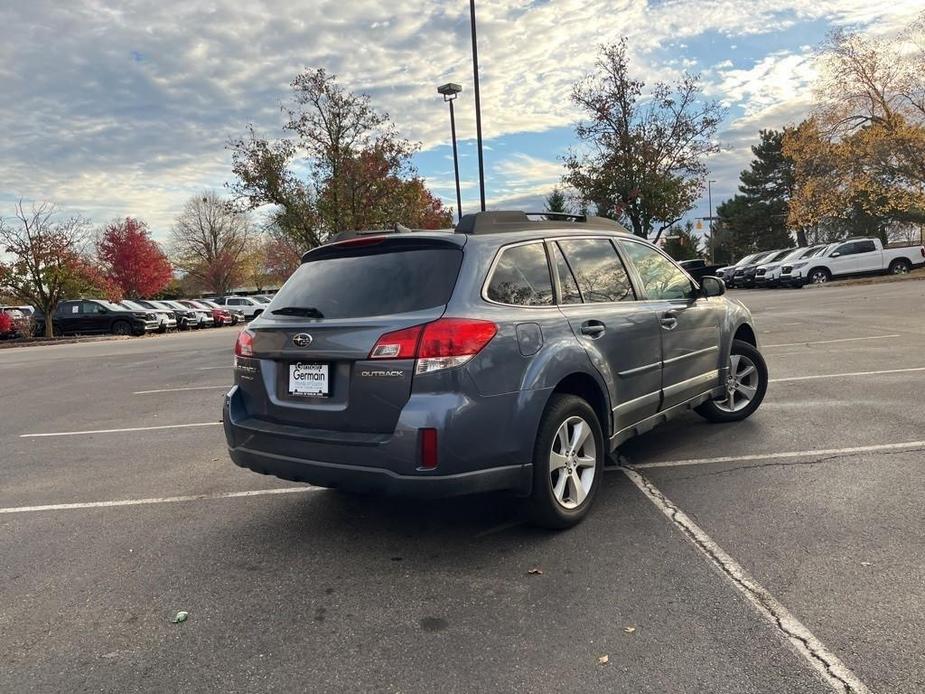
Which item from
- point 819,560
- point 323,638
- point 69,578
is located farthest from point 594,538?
point 69,578

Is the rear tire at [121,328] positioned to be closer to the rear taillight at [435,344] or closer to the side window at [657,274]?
the side window at [657,274]

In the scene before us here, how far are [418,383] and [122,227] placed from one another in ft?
182

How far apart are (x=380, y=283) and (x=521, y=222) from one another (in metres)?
1.11

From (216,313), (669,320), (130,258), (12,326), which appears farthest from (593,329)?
(130,258)

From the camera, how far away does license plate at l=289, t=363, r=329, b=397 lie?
3.54 m

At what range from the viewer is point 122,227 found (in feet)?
169

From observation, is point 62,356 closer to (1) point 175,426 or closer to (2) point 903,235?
(1) point 175,426

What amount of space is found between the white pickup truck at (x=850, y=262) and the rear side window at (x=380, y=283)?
30.8 metres

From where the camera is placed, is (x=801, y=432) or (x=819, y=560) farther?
(x=801, y=432)

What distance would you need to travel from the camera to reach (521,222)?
4.24m

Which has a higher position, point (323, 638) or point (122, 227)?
point (122, 227)

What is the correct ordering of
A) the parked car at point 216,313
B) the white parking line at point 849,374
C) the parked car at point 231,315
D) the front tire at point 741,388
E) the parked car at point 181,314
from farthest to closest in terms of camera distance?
the parked car at point 231,315 < the parked car at point 216,313 < the parked car at point 181,314 < the white parking line at point 849,374 < the front tire at point 741,388

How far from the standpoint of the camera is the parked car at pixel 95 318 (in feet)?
99.2

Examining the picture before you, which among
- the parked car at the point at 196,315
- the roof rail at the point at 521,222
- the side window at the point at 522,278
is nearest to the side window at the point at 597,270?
the roof rail at the point at 521,222
